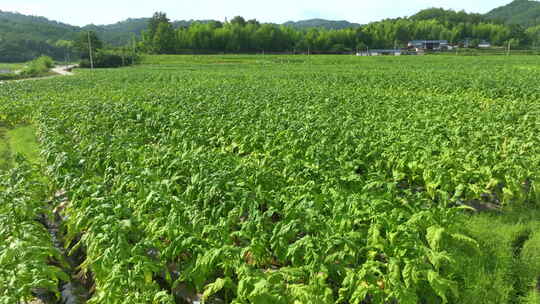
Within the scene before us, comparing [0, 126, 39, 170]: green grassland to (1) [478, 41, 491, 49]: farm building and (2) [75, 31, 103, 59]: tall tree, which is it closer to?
(2) [75, 31, 103, 59]: tall tree

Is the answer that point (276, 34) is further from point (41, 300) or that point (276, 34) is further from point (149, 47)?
point (41, 300)

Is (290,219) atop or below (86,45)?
below

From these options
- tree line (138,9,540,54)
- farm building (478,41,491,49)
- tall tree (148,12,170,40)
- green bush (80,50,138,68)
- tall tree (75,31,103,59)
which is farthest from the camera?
tall tree (148,12,170,40)

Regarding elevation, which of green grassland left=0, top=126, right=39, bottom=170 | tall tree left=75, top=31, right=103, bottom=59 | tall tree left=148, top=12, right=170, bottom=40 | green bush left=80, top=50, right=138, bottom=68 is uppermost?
tall tree left=148, top=12, right=170, bottom=40

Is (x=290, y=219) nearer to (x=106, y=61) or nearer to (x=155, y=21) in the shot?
(x=106, y=61)

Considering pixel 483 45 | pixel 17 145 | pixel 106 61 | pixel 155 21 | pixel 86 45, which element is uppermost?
pixel 155 21

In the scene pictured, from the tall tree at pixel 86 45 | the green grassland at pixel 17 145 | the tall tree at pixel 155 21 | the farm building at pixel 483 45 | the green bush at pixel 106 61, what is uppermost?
the tall tree at pixel 155 21

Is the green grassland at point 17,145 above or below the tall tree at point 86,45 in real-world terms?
below

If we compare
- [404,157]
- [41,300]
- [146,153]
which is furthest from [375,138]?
[41,300]

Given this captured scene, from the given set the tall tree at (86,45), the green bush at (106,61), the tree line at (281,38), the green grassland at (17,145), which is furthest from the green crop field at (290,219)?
the tree line at (281,38)

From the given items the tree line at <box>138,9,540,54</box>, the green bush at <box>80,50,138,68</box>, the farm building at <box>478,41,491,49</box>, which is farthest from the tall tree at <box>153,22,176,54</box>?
the farm building at <box>478,41,491,49</box>

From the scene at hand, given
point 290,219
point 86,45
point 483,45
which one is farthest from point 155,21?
A: point 290,219

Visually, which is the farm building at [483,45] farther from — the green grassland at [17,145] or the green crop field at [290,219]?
the green grassland at [17,145]

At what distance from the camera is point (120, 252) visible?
405 cm
